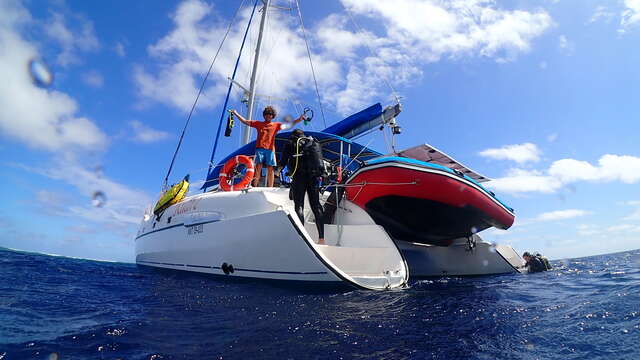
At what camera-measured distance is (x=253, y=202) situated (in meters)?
4.50

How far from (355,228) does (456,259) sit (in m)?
3.39

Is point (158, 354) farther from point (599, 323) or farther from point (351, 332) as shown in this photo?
point (599, 323)

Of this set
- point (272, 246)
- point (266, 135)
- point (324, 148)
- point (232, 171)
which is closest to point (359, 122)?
point (324, 148)

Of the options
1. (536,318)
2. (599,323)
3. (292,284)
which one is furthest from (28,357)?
(599,323)

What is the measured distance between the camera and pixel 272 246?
12.1ft

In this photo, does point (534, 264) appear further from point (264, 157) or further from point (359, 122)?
point (264, 157)

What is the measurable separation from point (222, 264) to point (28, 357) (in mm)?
3014

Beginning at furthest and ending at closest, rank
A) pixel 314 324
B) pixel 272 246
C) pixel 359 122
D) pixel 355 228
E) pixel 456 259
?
1. pixel 359 122
2. pixel 456 259
3. pixel 355 228
4. pixel 272 246
5. pixel 314 324

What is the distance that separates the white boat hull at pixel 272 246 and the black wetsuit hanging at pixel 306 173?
0.29m

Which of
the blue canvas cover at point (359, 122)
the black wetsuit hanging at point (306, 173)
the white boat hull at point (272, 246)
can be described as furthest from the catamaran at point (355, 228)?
the blue canvas cover at point (359, 122)

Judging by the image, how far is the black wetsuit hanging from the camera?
420 cm

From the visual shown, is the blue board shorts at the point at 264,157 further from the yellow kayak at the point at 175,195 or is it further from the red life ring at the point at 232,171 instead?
the yellow kayak at the point at 175,195

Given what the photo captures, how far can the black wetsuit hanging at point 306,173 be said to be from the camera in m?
4.20

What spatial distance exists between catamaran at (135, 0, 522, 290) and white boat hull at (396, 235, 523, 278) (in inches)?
0.9
